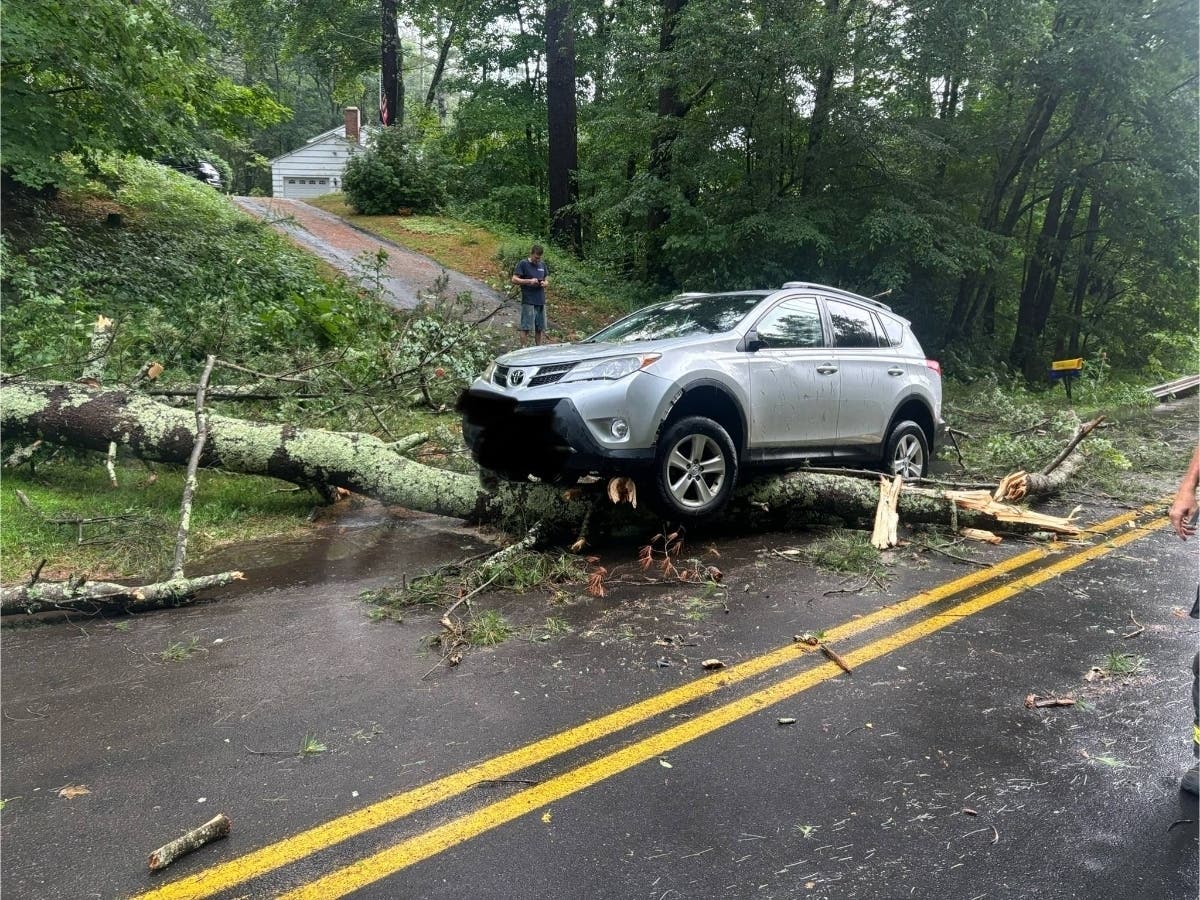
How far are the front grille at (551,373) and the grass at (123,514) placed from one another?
8.27 feet

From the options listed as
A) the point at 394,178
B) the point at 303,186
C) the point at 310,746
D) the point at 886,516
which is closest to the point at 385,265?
the point at 886,516

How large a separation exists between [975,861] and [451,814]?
1.73m

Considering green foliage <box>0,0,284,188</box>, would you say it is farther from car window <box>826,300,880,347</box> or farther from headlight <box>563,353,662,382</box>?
car window <box>826,300,880,347</box>

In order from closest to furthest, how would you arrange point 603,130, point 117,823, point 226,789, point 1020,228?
point 117,823 → point 226,789 → point 603,130 → point 1020,228

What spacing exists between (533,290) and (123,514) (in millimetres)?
7585

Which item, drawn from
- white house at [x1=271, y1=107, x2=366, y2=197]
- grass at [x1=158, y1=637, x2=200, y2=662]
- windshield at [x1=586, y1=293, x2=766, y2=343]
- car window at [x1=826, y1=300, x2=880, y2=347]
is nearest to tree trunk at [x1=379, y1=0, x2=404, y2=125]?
white house at [x1=271, y1=107, x2=366, y2=197]

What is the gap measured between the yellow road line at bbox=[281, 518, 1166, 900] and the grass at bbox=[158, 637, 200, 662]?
211 cm

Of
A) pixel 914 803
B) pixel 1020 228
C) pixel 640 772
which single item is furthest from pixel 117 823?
pixel 1020 228

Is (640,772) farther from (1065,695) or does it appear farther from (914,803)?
(1065,695)

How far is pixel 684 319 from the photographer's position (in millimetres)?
6664

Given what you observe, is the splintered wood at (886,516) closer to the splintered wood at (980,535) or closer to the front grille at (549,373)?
the splintered wood at (980,535)

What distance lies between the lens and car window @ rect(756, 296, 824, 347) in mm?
6523

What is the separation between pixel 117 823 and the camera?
280cm

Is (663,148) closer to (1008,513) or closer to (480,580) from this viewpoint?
(1008,513)
